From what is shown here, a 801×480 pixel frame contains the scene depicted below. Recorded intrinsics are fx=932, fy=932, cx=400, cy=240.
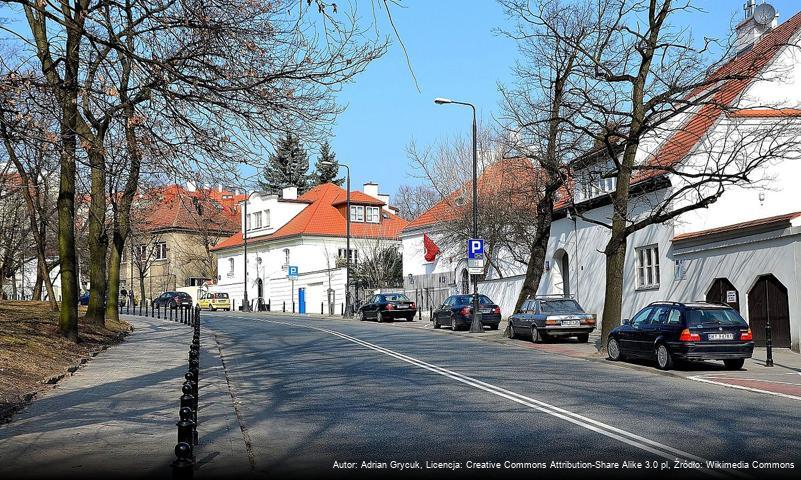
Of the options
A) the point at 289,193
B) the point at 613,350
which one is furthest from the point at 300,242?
the point at 613,350

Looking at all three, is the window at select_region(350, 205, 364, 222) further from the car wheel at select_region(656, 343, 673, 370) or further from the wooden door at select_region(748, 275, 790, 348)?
the car wheel at select_region(656, 343, 673, 370)

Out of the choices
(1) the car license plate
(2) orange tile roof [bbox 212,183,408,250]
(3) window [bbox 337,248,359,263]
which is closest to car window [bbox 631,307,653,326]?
(1) the car license plate

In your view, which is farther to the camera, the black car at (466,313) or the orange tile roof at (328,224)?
the orange tile roof at (328,224)

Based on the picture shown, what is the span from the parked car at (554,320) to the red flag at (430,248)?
96.0 feet

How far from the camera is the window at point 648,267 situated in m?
31.9

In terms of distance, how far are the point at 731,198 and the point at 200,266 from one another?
2668 inches

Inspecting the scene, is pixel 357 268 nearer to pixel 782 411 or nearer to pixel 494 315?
pixel 494 315

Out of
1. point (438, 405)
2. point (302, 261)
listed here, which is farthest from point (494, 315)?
point (302, 261)

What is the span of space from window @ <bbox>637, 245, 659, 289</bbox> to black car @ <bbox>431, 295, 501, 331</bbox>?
22.1 feet

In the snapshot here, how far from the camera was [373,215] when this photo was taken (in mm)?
77562

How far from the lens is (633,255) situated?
33.3 m

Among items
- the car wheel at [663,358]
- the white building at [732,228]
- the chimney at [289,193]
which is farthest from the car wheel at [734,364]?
the chimney at [289,193]

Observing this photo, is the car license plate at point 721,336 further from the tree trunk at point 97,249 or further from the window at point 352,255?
the window at point 352,255

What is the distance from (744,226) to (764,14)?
42.2 ft
